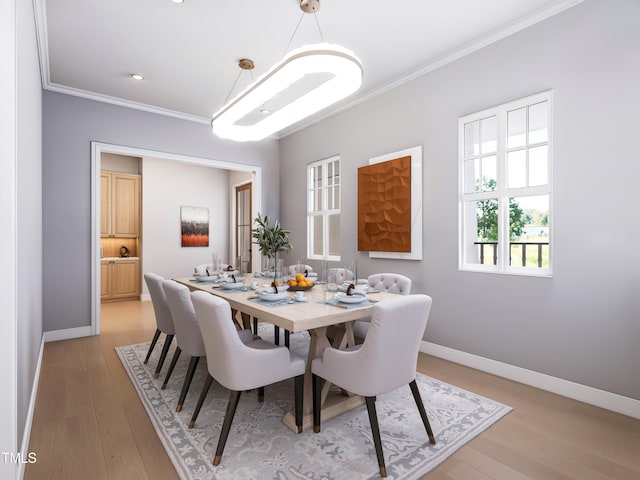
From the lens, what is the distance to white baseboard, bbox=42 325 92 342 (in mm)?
4078

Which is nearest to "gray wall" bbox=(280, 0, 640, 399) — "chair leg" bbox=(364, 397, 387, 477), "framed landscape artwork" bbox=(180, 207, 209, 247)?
"chair leg" bbox=(364, 397, 387, 477)

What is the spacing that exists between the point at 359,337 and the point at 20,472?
10.2ft

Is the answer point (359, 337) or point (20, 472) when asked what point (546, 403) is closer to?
point (359, 337)

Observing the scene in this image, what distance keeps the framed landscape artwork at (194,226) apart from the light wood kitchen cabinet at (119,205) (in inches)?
33.1

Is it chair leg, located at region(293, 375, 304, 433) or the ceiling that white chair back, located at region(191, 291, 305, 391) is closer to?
chair leg, located at region(293, 375, 304, 433)

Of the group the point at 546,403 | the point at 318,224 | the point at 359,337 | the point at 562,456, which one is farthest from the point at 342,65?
the point at 318,224

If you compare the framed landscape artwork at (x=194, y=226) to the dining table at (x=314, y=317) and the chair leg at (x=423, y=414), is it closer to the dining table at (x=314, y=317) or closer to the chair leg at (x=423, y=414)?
the dining table at (x=314, y=317)

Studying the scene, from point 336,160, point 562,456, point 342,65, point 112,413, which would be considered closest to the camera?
point 562,456

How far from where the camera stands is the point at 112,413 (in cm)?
239

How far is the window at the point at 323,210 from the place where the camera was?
16.4 feet

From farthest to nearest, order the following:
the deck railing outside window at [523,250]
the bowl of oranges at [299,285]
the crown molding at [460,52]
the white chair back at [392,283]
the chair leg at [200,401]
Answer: the deck railing outside window at [523,250] < the white chair back at [392,283] < the bowl of oranges at [299,285] < the crown molding at [460,52] < the chair leg at [200,401]

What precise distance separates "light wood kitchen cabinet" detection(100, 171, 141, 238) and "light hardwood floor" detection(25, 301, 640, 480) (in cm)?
396

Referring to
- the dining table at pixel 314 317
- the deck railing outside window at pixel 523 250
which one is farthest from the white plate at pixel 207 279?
the deck railing outside window at pixel 523 250

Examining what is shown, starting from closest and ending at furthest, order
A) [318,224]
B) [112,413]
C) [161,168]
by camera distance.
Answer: [112,413]
[318,224]
[161,168]
